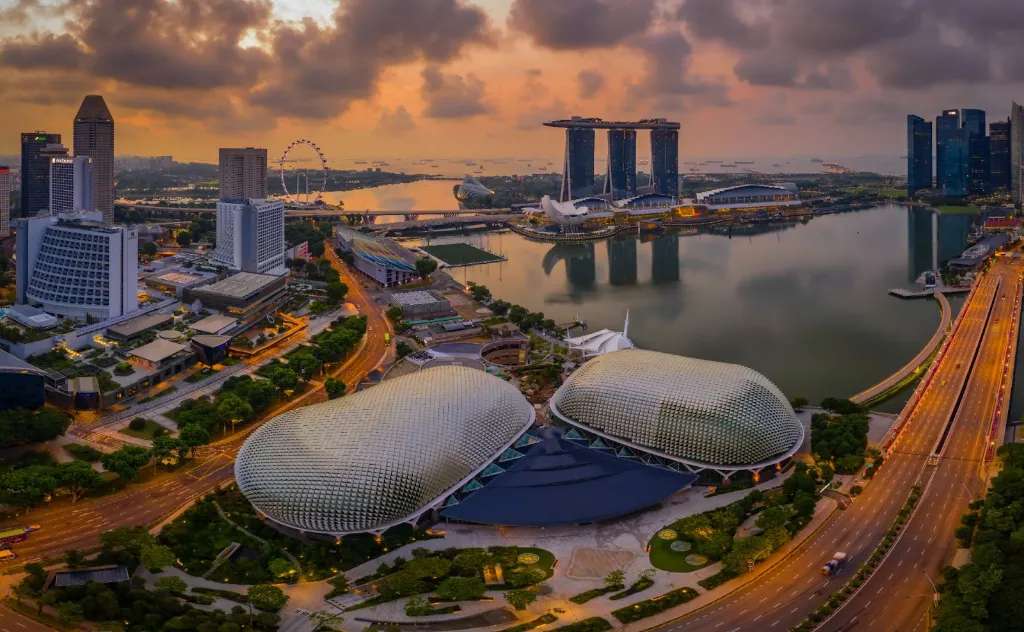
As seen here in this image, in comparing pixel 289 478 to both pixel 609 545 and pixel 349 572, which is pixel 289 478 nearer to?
pixel 349 572

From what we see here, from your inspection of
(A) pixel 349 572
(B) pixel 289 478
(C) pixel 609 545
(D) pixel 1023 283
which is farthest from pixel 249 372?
(D) pixel 1023 283

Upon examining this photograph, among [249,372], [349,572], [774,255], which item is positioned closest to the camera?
[349,572]

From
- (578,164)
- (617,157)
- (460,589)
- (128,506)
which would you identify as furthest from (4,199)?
(617,157)

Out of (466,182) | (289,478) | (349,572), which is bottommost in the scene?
(349,572)

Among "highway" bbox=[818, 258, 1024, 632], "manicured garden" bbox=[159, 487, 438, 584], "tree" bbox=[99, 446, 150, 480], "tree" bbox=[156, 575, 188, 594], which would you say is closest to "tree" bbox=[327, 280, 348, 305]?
"tree" bbox=[99, 446, 150, 480]

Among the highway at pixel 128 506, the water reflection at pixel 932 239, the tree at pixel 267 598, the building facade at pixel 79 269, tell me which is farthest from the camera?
the water reflection at pixel 932 239

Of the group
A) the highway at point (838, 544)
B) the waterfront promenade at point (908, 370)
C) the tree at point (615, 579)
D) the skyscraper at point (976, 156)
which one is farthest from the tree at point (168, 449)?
the skyscraper at point (976, 156)

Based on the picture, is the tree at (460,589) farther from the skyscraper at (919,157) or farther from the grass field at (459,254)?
the skyscraper at (919,157)

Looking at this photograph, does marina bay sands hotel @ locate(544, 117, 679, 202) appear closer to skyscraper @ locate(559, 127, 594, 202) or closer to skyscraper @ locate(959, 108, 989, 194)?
skyscraper @ locate(559, 127, 594, 202)
